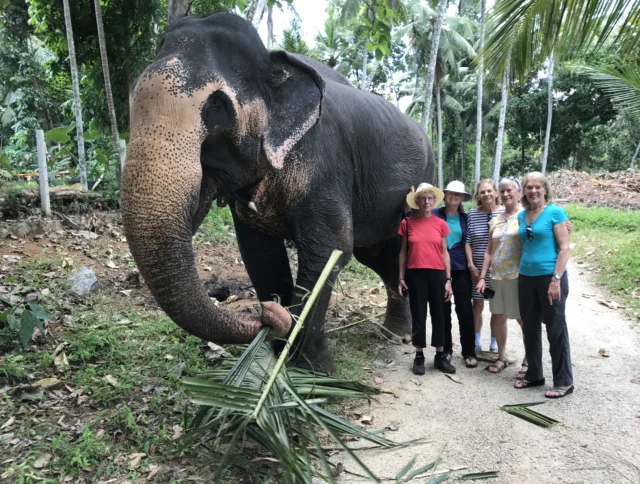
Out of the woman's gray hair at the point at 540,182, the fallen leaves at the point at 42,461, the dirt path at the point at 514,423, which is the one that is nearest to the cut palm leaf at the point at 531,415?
the dirt path at the point at 514,423

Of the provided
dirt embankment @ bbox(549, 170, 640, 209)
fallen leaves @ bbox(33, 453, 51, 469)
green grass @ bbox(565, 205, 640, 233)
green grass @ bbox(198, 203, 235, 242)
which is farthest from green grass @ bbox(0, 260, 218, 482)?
dirt embankment @ bbox(549, 170, 640, 209)

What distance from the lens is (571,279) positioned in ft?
26.8

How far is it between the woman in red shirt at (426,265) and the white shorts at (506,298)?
17.2 inches

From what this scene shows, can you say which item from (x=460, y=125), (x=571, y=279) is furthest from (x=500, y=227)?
(x=460, y=125)

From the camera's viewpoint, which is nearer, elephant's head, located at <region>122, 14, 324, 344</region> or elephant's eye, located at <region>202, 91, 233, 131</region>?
elephant's head, located at <region>122, 14, 324, 344</region>

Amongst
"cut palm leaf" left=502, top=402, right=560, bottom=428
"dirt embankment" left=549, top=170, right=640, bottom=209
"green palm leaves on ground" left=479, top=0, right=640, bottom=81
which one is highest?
"green palm leaves on ground" left=479, top=0, right=640, bottom=81

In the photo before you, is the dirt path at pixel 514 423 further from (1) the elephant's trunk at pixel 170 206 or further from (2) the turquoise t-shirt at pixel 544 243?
(1) the elephant's trunk at pixel 170 206

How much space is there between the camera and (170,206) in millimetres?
2307

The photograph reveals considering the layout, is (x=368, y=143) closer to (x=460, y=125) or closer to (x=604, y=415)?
(x=604, y=415)

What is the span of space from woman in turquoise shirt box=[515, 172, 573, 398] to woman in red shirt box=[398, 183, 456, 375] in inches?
23.5

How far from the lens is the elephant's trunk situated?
2.28m

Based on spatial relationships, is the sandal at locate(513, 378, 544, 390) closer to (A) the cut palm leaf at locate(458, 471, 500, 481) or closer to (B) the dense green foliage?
(A) the cut palm leaf at locate(458, 471, 500, 481)

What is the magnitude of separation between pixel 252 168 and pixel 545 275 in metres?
2.24

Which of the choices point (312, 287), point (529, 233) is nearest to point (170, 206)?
point (312, 287)
